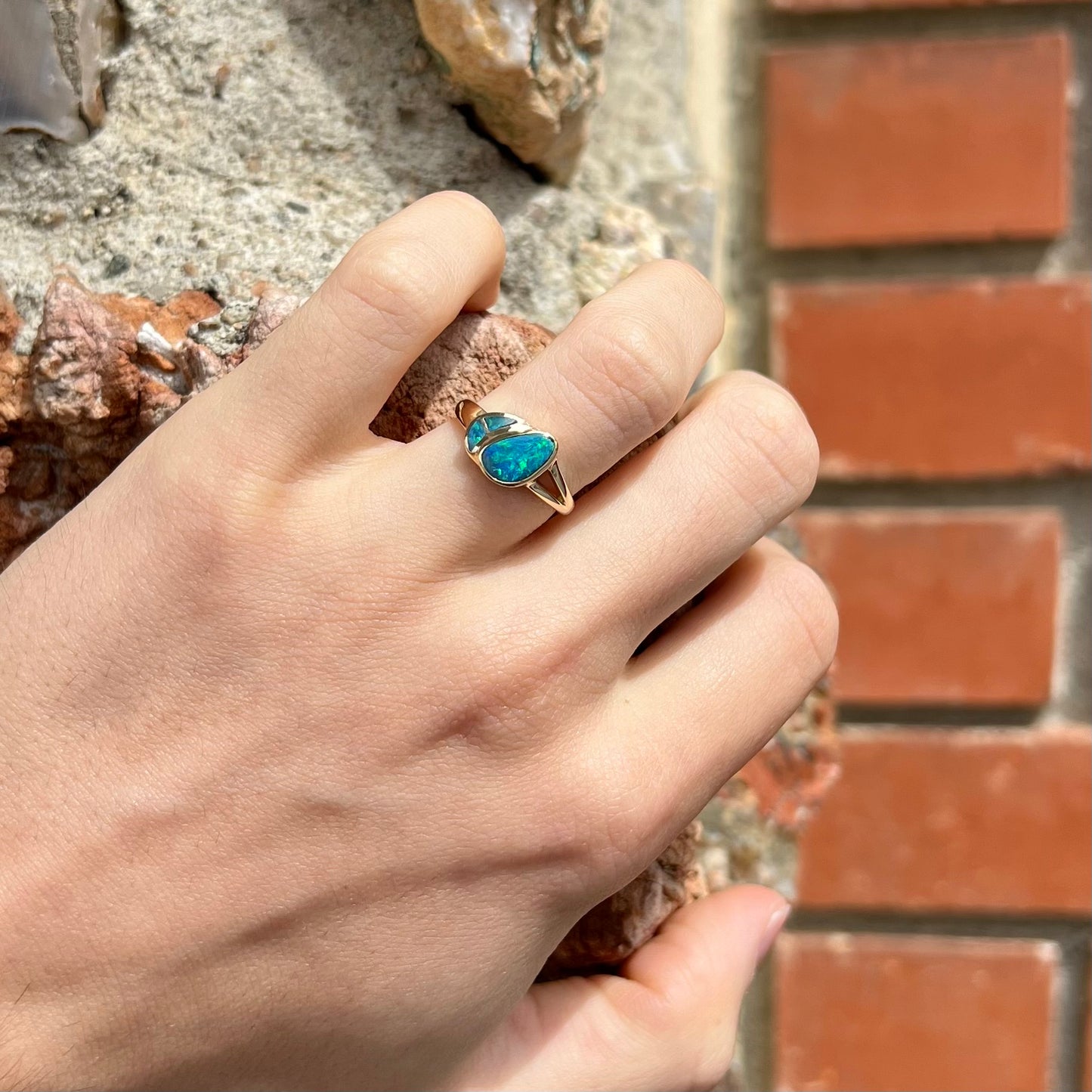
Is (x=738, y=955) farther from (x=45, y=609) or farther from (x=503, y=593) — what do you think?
(x=45, y=609)

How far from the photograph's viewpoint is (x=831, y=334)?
876 mm

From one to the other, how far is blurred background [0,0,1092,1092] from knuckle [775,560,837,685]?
0.67 feet

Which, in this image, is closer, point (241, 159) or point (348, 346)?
point (348, 346)

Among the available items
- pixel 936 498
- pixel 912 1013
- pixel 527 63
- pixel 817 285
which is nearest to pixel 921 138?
pixel 817 285

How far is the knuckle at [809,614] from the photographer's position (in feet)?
1.77

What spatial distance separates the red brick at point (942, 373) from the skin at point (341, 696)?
1.37 feet

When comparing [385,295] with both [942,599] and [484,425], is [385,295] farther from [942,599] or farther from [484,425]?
[942,599]

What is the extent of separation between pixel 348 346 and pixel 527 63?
0.21 metres

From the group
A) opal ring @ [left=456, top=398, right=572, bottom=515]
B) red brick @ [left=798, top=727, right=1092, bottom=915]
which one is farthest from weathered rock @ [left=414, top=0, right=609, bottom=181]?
red brick @ [left=798, top=727, right=1092, bottom=915]

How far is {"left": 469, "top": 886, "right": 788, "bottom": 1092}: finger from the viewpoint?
534 millimetres

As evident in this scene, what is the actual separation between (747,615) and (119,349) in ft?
1.17

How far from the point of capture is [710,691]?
0.51m

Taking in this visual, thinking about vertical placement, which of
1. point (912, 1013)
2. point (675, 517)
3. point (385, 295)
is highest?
point (385, 295)

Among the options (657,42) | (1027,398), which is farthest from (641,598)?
(1027,398)
